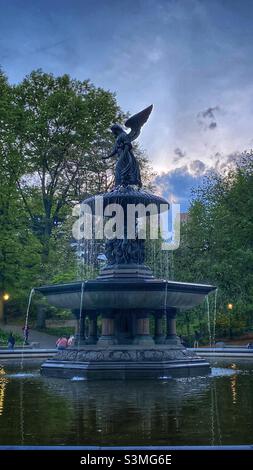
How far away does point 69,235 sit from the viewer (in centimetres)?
4100

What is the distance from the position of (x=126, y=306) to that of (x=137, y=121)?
612 cm

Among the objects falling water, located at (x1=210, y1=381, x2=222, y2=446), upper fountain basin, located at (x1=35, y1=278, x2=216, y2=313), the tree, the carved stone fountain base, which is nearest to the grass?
the tree

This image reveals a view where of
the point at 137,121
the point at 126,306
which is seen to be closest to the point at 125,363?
the point at 126,306

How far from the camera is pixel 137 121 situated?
19.0 metres

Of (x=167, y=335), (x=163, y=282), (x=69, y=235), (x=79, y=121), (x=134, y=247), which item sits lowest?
(x=167, y=335)

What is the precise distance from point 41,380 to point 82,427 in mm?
7777

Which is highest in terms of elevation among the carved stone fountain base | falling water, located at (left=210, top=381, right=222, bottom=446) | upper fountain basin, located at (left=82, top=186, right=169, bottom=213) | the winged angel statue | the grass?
the winged angel statue

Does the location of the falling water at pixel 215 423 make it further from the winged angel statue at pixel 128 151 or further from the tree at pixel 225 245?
the tree at pixel 225 245

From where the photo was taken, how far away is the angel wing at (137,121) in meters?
18.8

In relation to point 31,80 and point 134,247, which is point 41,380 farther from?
point 31,80

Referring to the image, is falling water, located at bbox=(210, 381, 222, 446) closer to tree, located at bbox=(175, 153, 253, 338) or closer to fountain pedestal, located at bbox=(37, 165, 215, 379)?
fountain pedestal, located at bbox=(37, 165, 215, 379)

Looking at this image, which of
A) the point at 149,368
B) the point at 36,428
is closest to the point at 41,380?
the point at 149,368

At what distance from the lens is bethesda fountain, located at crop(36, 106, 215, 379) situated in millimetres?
15430

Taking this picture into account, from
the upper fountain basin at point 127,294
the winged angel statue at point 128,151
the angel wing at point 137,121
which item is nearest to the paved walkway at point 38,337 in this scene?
the winged angel statue at point 128,151
